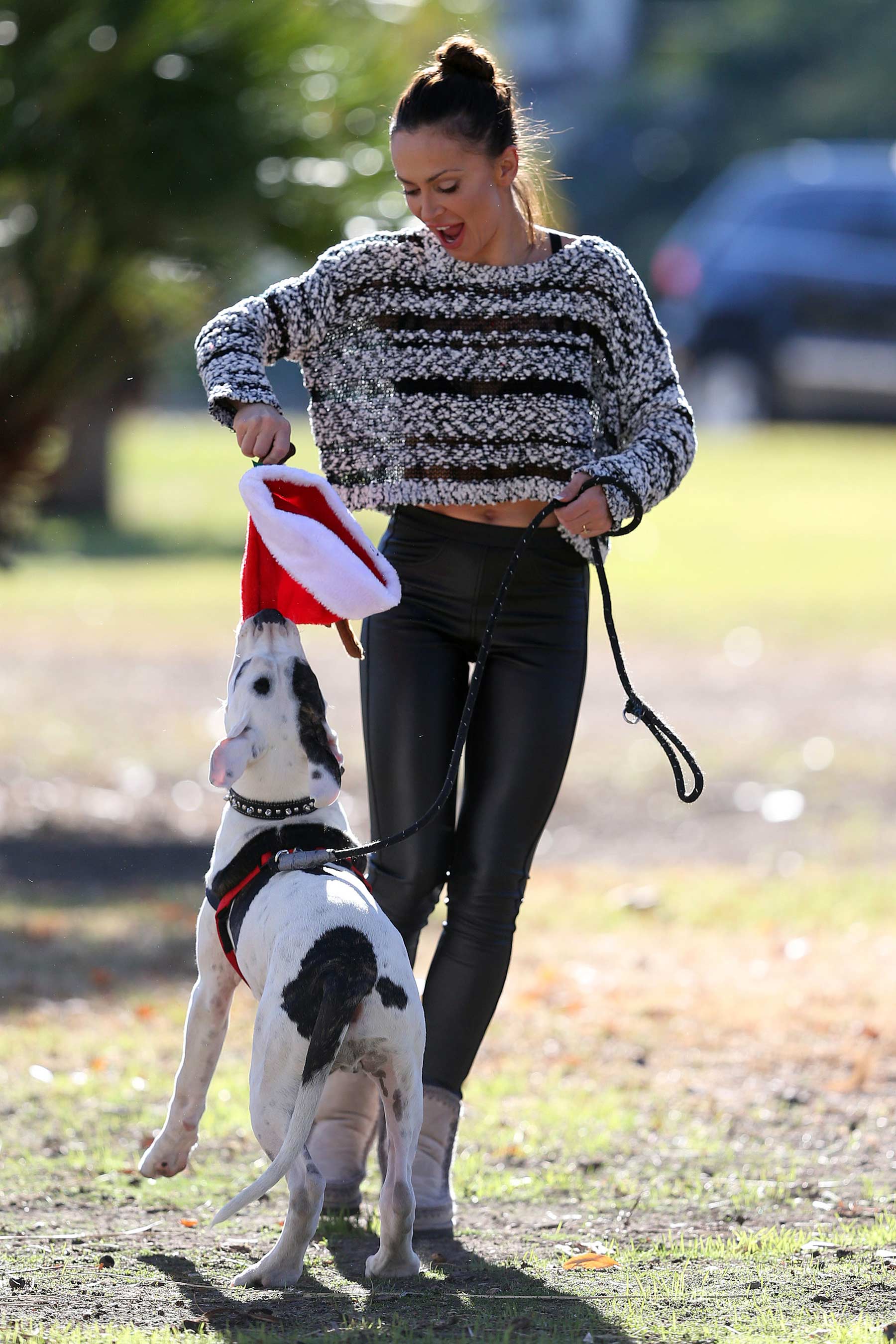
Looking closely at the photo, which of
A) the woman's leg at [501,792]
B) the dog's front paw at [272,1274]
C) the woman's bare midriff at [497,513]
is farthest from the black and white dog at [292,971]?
the woman's bare midriff at [497,513]

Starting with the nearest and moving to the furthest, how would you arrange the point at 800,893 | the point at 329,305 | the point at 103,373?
the point at 329,305 < the point at 800,893 < the point at 103,373

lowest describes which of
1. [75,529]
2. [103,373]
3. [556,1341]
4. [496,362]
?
[556,1341]

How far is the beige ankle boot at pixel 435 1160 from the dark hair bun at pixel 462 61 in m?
2.01

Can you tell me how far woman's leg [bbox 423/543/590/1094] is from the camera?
3713mm

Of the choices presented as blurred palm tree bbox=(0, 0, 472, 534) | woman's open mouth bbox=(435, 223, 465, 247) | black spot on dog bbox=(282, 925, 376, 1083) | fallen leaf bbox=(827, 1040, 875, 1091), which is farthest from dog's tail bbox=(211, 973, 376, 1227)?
blurred palm tree bbox=(0, 0, 472, 534)

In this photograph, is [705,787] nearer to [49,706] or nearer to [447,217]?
[49,706]

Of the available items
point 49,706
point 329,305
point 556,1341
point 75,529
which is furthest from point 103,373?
point 75,529

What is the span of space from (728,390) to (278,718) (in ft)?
64.0

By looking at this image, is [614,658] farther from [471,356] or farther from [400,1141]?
[400,1141]

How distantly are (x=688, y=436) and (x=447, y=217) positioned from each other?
0.65 meters

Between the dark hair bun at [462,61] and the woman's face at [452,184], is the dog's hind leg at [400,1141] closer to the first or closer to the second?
the woman's face at [452,184]

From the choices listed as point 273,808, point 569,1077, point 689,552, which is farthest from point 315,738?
point 689,552

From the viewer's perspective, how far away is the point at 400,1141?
3227 millimetres

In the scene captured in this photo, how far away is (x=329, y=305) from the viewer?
3738 mm
